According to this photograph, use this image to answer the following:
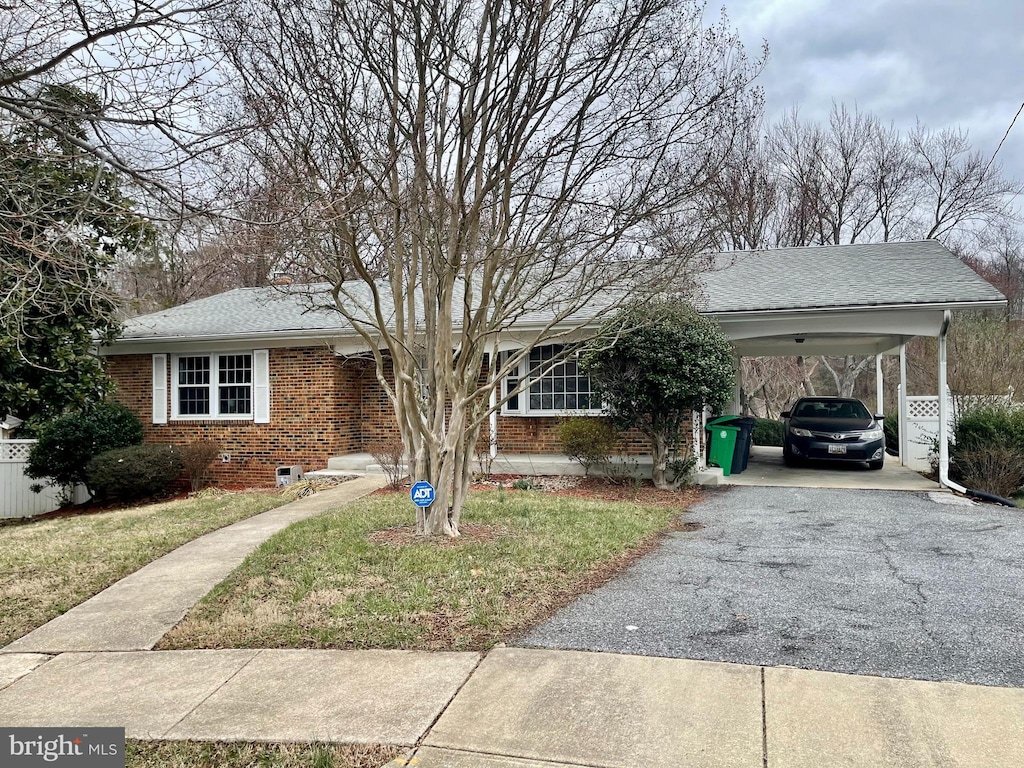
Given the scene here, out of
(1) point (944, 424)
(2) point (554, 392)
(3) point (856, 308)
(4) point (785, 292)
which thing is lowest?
(1) point (944, 424)

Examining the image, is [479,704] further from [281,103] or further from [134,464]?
[134,464]

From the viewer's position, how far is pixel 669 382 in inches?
434

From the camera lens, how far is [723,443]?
44.4ft

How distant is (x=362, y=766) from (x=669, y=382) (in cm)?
848

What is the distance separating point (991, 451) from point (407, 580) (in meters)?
10.3

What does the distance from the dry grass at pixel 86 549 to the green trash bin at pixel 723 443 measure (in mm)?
7719

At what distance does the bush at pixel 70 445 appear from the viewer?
13469 millimetres

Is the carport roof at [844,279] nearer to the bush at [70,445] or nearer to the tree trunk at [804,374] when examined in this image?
the bush at [70,445]

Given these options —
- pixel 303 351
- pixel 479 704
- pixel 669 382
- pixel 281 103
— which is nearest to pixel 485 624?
pixel 479 704

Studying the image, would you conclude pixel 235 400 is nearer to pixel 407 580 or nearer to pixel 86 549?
pixel 86 549

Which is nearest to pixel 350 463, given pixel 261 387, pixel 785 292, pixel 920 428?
pixel 261 387

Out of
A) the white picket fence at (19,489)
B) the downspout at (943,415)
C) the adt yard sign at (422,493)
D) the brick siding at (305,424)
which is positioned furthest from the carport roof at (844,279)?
the white picket fence at (19,489)

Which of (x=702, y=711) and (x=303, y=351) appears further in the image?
(x=303, y=351)

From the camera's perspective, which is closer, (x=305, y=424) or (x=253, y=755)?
(x=253, y=755)
